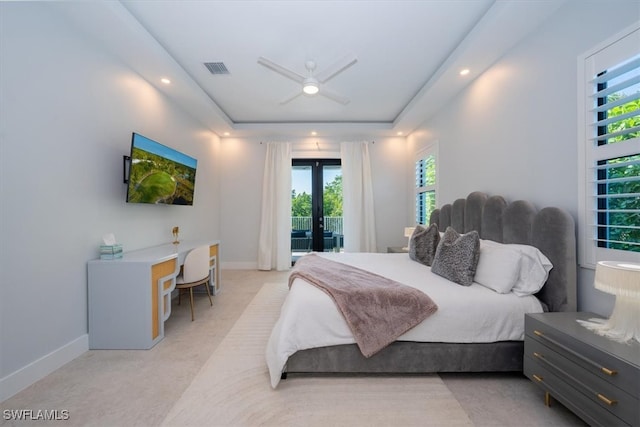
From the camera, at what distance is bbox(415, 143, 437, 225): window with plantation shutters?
13.9ft

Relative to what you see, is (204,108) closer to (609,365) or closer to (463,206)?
(463,206)

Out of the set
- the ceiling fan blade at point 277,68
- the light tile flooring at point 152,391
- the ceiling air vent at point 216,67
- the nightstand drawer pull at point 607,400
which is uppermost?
the ceiling air vent at point 216,67

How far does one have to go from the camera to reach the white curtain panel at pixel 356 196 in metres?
5.25

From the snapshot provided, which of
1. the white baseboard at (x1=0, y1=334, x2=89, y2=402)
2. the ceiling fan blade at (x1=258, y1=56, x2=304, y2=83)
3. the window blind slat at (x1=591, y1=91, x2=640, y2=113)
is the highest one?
the ceiling fan blade at (x1=258, y1=56, x2=304, y2=83)

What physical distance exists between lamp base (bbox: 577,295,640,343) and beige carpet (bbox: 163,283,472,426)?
2.93 ft

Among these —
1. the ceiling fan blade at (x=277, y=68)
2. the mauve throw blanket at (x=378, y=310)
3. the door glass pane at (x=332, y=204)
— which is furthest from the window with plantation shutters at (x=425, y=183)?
the mauve throw blanket at (x=378, y=310)

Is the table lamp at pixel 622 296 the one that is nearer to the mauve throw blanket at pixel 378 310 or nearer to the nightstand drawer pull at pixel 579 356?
the nightstand drawer pull at pixel 579 356

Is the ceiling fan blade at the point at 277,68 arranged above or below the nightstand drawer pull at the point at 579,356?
above

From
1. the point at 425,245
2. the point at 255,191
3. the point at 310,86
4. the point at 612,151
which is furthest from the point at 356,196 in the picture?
the point at 612,151

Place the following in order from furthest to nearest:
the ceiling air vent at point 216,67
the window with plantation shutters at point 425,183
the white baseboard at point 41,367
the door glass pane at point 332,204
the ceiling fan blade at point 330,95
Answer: the door glass pane at point 332,204
the window with plantation shutters at point 425,183
the ceiling air vent at point 216,67
the ceiling fan blade at point 330,95
the white baseboard at point 41,367

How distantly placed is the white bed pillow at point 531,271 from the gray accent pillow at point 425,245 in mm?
1013

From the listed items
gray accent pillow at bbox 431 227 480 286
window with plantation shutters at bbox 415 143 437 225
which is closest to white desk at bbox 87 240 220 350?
gray accent pillow at bbox 431 227 480 286

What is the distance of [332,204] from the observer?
5.51m

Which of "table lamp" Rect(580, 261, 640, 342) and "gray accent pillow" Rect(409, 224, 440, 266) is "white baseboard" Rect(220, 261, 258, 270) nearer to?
"gray accent pillow" Rect(409, 224, 440, 266)
